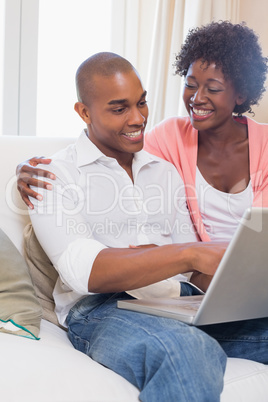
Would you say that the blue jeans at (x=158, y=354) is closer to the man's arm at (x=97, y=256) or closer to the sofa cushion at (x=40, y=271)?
the man's arm at (x=97, y=256)

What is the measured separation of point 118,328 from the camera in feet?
4.12

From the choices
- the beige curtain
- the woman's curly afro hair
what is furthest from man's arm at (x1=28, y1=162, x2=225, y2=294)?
the beige curtain

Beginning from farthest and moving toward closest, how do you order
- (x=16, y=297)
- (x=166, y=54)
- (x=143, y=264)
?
1. (x=166, y=54)
2. (x=16, y=297)
3. (x=143, y=264)

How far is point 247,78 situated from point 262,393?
0.99 meters

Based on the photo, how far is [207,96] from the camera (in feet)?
5.95

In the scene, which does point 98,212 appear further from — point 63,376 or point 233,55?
point 233,55

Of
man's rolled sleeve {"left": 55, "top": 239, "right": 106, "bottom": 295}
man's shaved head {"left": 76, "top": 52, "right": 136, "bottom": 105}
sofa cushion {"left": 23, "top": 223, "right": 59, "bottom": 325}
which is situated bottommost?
sofa cushion {"left": 23, "top": 223, "right": 59, "bottom": 325}

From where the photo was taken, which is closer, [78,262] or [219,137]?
[78,262]

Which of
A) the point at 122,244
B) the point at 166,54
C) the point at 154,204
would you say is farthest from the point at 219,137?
the point at 166,54

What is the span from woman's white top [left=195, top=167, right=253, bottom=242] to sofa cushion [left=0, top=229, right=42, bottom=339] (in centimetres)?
57

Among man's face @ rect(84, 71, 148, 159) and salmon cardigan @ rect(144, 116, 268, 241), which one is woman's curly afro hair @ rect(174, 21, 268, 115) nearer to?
salmon cardigan @ rect(144, 116, 268, 241)

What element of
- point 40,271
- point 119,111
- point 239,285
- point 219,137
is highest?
Result: point 119,111

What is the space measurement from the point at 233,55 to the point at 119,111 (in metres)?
0.48

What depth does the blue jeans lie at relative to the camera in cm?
106
